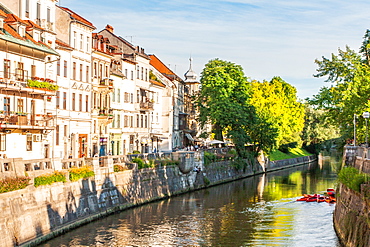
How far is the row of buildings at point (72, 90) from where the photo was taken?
4234cm

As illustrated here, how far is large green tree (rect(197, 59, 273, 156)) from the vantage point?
7594 centimetres

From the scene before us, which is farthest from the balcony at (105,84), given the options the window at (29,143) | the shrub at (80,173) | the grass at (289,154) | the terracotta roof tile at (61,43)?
the grass at (289,154)

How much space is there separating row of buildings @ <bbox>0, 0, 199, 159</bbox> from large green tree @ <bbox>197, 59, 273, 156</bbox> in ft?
23.3

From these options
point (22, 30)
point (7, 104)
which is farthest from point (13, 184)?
point (22, 30)

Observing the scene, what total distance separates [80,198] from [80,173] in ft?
5.22

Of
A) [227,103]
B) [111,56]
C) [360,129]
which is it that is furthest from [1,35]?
[227,103]

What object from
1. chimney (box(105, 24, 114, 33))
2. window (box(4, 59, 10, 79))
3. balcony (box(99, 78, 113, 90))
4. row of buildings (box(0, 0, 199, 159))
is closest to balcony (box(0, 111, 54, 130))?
row of buildings (box(0, 0, 199, 159))

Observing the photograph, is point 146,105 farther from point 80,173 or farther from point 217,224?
point 80,173

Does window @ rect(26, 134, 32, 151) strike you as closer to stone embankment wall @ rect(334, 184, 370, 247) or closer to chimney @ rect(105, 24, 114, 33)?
stone embankment wall @ rect(334, 184, 370, 247)

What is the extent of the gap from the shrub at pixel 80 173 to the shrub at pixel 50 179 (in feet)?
4.18

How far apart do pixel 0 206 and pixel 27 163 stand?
17.0 ft

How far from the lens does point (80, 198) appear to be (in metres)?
36.6

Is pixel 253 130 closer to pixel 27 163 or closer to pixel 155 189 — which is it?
pixel 155 189

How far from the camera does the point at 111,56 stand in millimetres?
63875
